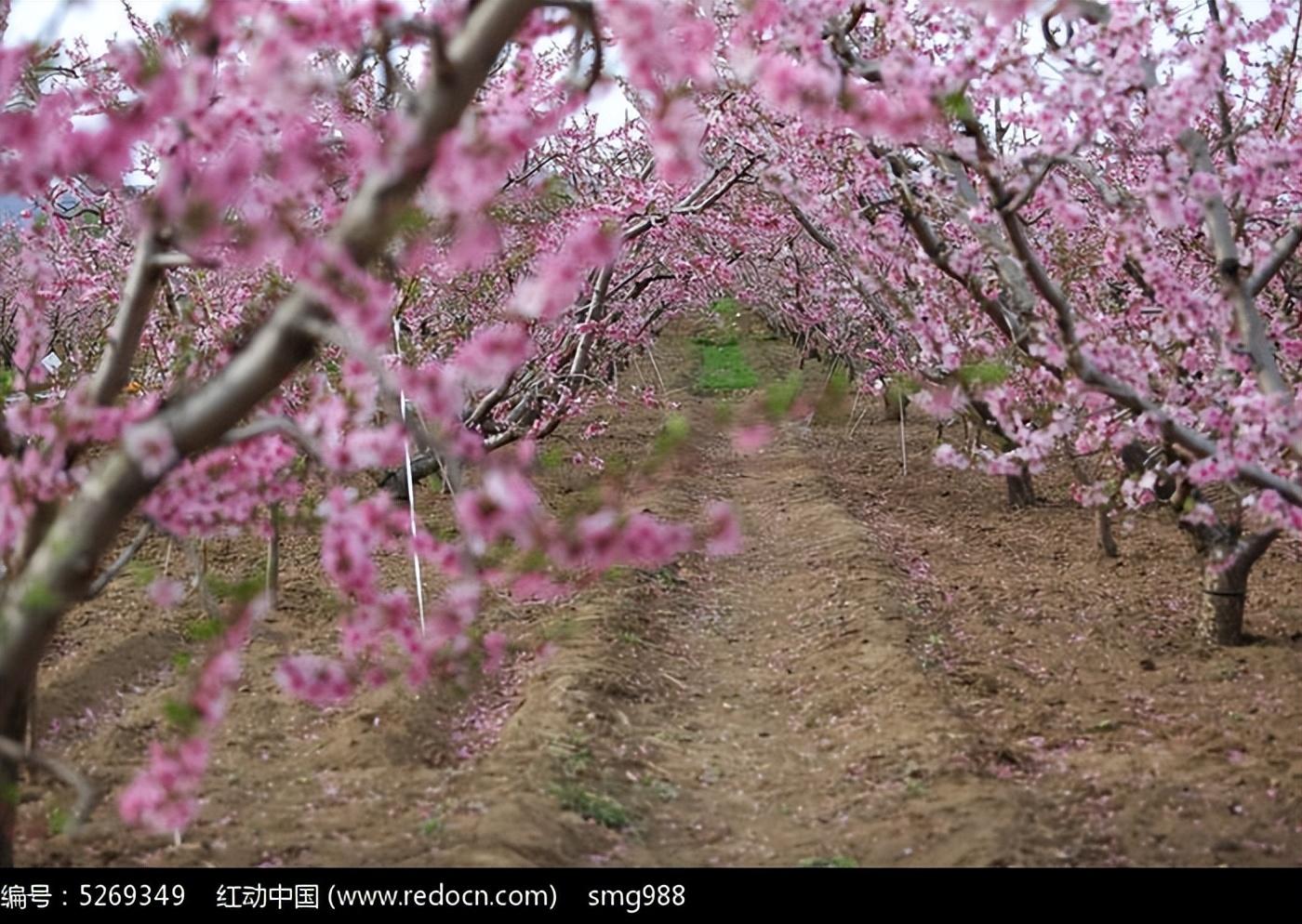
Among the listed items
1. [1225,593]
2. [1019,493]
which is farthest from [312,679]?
[1019,493]

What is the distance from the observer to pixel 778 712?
7566mm

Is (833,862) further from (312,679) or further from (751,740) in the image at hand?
(312,679)

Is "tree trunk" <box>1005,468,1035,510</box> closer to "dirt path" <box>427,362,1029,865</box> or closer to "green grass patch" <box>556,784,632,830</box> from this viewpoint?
"dirt path" <box>427,362,1029,865</box>

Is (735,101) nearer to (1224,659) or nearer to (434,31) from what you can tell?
(1224,659)

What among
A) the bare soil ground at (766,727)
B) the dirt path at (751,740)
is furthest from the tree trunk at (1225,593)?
Result: the dirt path at (751,740)

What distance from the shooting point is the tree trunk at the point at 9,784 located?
13.5 feet

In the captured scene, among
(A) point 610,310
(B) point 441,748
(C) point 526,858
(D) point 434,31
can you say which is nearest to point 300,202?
(D) point 434,31

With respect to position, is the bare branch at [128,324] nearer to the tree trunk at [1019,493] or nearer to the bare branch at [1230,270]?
the bare branch at [1230,270]

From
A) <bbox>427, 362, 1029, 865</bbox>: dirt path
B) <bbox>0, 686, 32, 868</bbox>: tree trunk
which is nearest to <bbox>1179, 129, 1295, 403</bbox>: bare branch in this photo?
<bbox>427, 362, 1029, 865</bbox>: dirt path

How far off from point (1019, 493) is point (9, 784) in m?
11.2

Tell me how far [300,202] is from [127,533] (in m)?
7.98

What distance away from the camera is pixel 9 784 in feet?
13.6

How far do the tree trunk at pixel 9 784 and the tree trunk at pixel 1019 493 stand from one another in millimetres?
10738

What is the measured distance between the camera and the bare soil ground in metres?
5.32
